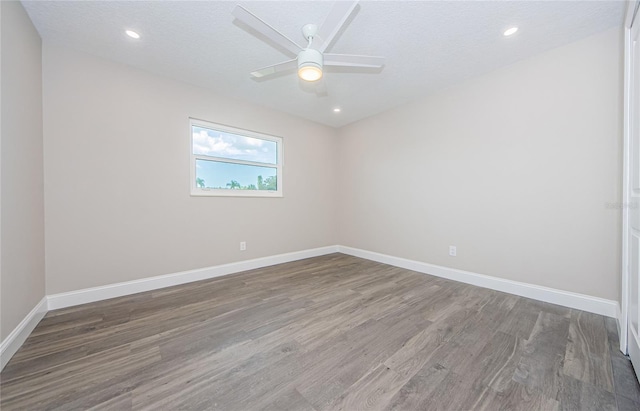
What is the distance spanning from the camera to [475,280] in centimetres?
288

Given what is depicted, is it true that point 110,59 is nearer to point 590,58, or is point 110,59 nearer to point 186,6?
point 186,6

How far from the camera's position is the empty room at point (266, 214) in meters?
1.43

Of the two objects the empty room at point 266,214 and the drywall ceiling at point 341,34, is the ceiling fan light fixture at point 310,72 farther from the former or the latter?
the drywall ceiling at point 341,34

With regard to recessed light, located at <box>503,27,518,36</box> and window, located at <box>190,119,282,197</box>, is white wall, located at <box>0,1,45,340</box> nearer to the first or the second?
window, located at <box>190,119,282,197</box>

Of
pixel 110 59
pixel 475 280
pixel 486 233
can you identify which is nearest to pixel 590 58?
pixel 486 233

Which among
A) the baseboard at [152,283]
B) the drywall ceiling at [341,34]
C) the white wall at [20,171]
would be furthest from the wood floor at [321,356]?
the drywall ceiling at [341,34]

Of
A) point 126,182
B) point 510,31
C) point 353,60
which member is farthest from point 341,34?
point 126,182

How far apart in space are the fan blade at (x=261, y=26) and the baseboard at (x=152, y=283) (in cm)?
279

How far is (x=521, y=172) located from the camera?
2551mm

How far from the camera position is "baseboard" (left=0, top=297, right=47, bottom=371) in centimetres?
151

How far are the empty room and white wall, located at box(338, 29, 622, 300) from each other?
2 centimetres

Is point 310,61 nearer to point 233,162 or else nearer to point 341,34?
point 341,34

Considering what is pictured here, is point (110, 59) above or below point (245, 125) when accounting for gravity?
above

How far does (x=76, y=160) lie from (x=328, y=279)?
304 cm
